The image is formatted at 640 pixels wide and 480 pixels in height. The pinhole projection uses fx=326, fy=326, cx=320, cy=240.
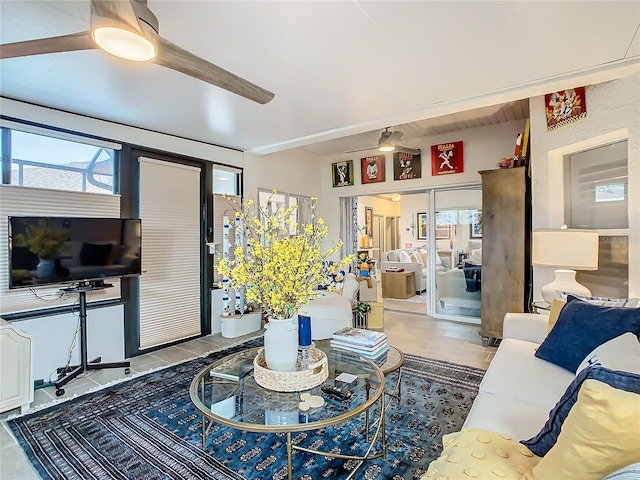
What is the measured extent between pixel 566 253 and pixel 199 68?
295 cm

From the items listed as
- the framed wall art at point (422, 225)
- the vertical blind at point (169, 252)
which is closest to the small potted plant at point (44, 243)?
the vertical blind at point (169, 252)

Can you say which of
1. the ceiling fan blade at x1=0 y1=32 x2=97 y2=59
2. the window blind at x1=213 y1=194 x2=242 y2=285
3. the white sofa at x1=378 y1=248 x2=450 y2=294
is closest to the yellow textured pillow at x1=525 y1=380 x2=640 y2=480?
the ceiling fan blade at x1=0 y1=32 x2=97 y2=59

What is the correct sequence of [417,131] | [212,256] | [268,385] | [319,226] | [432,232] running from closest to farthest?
[268,385] → [319,226] → [212,256] → [417,131] → [432,232]

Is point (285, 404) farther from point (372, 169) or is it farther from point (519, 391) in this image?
point (372, 169)

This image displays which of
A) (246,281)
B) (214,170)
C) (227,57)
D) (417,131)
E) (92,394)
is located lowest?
(92,394)

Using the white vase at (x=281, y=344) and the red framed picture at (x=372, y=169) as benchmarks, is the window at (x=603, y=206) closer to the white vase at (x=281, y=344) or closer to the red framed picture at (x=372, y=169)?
the white vase at (x=281, y=344)

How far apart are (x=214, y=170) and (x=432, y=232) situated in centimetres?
347

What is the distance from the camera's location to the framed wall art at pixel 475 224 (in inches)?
191

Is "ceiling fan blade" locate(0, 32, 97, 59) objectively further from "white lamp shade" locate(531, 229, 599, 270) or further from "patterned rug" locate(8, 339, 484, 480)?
"white lamp shade" locate(531, 229, 599, 270)

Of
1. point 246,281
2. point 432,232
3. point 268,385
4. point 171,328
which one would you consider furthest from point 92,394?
point 432,232

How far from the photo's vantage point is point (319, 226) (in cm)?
201

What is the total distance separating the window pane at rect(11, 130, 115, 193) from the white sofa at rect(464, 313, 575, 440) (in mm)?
3832

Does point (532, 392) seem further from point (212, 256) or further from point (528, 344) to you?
point (212, 256)

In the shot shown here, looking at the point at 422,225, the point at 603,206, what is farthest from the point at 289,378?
the point at 422,225
